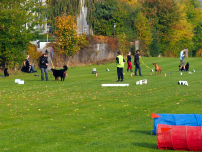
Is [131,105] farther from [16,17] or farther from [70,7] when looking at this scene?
[70,7]

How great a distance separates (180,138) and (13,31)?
75.7ft

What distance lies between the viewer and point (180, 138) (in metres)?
6.78

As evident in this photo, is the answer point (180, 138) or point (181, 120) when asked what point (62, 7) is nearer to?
point (181, 120)

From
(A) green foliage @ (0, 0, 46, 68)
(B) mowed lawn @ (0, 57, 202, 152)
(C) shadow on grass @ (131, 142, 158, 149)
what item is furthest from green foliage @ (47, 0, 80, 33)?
(C) shadow on grass @ (131, 142, 158, 149)

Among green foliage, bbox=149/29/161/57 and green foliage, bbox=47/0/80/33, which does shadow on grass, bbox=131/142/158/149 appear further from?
green foliage, bbox=149/29/161/57

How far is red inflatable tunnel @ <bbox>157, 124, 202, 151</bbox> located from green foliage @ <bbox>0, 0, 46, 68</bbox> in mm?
22189

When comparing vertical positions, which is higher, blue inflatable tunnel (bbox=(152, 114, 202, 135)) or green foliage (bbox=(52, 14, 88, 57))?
green foliage (bbox=(52, 14, 88, 57))

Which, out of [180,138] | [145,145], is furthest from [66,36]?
[180,138]

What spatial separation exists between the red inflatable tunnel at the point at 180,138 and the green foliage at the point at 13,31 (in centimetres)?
2219

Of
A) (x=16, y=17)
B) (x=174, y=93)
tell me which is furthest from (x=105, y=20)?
(x=174, y=93)

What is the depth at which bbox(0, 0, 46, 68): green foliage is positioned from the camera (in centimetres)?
2733

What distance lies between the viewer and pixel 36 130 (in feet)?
28.8

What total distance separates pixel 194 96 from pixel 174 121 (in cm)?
705

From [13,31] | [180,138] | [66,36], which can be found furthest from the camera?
[66,36]
